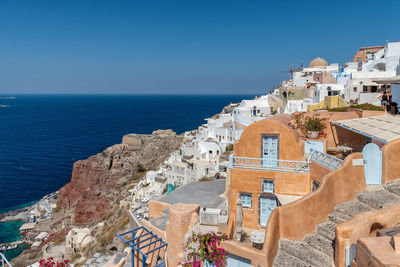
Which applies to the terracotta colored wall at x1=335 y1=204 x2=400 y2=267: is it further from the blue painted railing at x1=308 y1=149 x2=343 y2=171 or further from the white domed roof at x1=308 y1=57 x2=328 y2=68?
the white domed roof at x1=308 y1=57 x2=328 y2=68

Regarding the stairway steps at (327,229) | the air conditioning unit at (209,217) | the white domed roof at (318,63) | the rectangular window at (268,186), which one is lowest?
the air conditioning unit at (209,217)

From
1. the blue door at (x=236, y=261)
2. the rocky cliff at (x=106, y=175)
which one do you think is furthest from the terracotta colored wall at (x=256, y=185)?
the rocky cliff at (x=106, y=175)

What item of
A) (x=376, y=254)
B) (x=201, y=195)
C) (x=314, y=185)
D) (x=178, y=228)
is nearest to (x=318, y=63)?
(x=201, y=195)

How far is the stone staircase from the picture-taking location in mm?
8508

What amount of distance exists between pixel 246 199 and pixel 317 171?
128 inches

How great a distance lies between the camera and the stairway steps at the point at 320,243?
853cm

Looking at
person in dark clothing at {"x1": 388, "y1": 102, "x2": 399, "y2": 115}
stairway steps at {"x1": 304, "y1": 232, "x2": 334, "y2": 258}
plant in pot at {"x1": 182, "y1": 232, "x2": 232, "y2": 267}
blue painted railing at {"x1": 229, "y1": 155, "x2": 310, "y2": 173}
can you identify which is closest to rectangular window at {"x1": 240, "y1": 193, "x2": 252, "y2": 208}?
blue painted railing at {"x1": 229, "y1": 155, "x2": 310, "y2": 173}

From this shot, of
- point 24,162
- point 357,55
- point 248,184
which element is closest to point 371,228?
point 248,184

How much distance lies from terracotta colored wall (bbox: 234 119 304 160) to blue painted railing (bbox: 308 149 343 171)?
0.62m

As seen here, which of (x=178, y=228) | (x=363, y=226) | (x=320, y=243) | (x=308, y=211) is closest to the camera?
(x=363, y=226)

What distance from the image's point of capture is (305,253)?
28.5ft

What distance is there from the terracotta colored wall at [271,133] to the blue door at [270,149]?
18 centimetres

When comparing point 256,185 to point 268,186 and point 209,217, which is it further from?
point 209,217

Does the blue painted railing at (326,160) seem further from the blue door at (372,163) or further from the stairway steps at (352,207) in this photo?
the stairway steps at (352,207)
